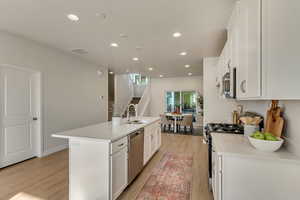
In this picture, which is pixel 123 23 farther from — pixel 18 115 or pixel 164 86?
pixel 164 86

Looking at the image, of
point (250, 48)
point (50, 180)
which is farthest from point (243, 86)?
point (50, 180)

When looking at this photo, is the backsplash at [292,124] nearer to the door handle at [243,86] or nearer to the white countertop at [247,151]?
the white countertop at [247,151]

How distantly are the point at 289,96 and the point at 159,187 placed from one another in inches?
84.0

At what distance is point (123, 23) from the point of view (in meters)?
2.63

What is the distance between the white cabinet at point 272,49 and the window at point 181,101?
23.4 feet

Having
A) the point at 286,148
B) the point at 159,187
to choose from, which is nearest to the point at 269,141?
the point at 286,148

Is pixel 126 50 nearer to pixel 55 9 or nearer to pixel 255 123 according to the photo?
pixel 55 9

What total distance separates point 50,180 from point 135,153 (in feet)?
5.12

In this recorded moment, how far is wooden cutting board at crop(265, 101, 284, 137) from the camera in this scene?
62.2 inches

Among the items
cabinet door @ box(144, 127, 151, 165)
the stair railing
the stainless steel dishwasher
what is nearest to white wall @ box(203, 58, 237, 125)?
cabinet door @ box(144, 127, 151, 165)

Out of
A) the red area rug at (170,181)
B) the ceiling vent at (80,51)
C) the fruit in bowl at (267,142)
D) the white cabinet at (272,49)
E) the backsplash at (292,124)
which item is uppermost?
the ceiling vent at (80,51)

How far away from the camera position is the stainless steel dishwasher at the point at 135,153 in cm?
236

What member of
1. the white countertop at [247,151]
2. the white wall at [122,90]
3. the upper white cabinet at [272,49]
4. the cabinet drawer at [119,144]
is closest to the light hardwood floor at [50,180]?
the cabinet drawer at [119,144]

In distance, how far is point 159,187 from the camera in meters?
2.41
